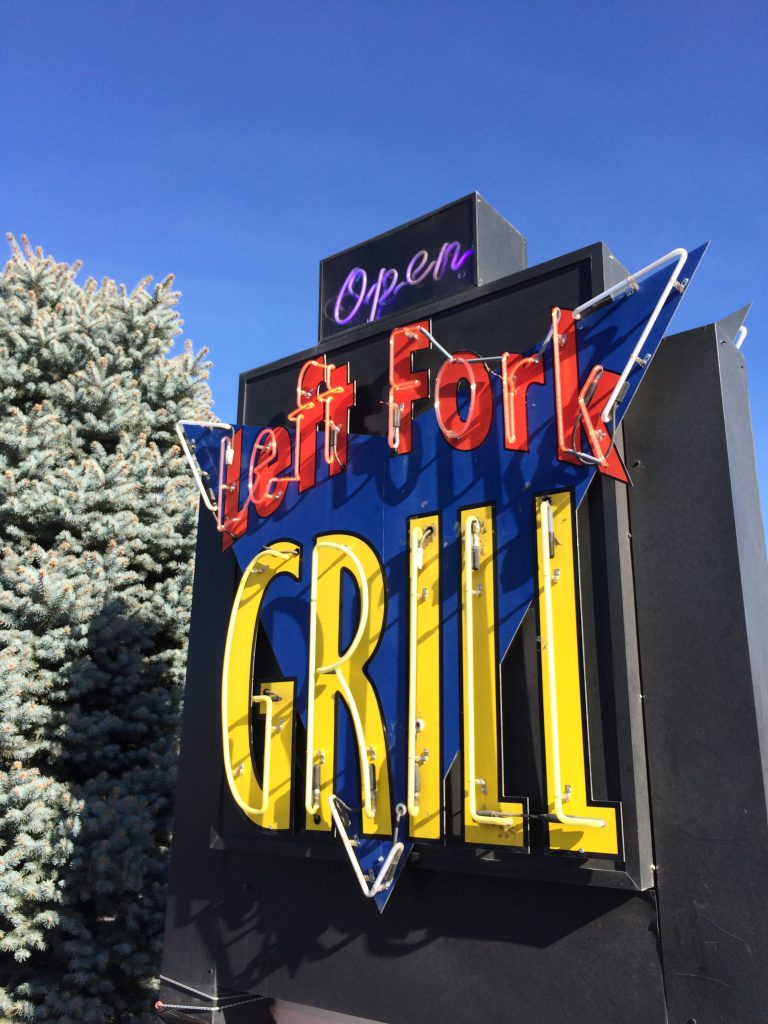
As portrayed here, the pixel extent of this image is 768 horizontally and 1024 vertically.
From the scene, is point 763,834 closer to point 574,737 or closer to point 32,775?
point 574,737

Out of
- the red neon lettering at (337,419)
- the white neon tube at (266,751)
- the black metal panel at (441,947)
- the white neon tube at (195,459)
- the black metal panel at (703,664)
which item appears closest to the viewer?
the black metal panel at (703,664)

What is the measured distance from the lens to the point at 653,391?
4184 mm

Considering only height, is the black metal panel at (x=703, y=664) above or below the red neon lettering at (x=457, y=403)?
below

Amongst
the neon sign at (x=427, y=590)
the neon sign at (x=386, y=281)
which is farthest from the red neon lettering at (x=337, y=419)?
the neon sign at (x=386, y=281)

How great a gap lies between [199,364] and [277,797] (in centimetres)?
653

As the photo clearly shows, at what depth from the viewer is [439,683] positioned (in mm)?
4258

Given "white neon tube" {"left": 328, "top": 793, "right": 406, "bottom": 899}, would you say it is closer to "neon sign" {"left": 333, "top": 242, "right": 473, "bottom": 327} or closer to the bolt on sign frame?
the bolt on sign frame

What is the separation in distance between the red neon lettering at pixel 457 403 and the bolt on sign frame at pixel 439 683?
0.01 m

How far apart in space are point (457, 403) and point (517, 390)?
42 centimetres

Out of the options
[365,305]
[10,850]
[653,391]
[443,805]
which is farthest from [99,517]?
[653,391]

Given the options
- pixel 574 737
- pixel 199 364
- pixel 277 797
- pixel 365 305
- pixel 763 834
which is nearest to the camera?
pixel 763 834

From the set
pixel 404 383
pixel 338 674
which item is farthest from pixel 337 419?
pixel 338 674

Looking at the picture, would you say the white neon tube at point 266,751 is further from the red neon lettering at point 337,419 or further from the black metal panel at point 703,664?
the black metal panel at point 703,664

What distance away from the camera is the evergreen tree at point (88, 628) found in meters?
6.90
